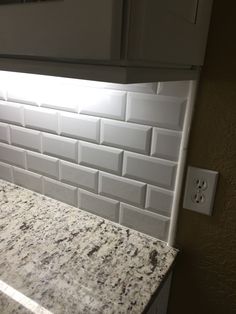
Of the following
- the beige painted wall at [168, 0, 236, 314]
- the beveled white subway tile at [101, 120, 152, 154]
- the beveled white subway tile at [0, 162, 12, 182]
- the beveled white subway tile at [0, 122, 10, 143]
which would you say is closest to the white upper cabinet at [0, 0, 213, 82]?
the beige painted wall at [168, 0, 236, 314]

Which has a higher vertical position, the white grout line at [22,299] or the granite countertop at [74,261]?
the white grout line at [22,299]

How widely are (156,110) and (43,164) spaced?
506 mm

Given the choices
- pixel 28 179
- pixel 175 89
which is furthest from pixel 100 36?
pixel 28 179

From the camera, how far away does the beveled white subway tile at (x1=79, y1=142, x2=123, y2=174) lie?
0.83 metres

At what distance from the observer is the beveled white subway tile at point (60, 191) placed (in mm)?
979

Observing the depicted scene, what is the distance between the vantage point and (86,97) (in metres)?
0.82

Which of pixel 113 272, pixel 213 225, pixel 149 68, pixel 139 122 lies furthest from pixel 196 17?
pixel 113 272

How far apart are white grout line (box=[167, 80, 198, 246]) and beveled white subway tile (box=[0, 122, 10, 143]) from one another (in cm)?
70

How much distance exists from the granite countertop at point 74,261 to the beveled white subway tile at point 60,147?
20 centimetres

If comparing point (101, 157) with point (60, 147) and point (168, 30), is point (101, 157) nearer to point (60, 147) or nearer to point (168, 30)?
point (60, 147)

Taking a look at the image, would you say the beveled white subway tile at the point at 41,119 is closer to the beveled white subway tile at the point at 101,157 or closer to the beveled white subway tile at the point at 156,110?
the beveled white subway tile at the point at 101,157

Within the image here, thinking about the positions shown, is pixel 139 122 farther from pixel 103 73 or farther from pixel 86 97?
pixel 103 73

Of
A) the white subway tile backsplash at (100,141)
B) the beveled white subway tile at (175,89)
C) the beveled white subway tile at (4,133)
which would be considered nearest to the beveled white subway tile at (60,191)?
the white subway tile backsplash at (100,141)

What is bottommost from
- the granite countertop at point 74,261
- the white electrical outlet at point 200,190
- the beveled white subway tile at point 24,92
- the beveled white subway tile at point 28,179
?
the granite countertop at point 74,261
